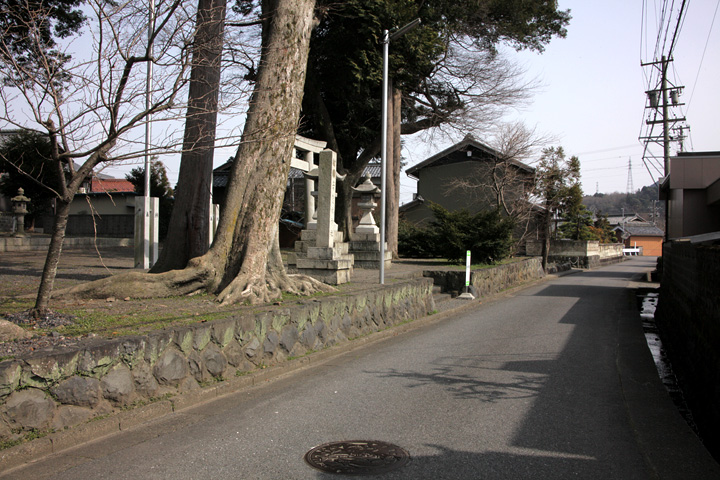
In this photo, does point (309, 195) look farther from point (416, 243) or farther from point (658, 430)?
point (658, 430)

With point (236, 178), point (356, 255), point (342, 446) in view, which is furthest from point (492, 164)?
point (342, 446)

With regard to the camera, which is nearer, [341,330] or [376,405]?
[376,405]

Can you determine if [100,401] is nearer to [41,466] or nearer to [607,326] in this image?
[41,466]

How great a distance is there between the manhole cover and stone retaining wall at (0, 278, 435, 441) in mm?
2079

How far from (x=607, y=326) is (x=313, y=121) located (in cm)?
1596

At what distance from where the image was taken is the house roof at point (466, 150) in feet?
116

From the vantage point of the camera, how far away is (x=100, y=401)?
5.23 meters

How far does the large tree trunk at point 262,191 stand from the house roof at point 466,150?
24.7m

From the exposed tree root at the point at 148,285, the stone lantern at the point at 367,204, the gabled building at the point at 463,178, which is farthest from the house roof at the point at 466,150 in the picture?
the exposed tree root at the point at 148,285

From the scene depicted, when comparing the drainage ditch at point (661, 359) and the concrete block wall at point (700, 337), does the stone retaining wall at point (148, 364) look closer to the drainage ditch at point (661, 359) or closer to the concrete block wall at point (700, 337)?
the drainage ditch at point (661, 359)

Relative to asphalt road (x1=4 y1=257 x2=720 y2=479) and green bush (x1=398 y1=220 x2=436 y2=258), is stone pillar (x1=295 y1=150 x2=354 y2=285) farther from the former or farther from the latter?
green bush (x1=398 y1=220 x2=436 y2=258)

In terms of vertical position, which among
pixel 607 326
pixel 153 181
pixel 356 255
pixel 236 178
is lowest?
pixel 607 326

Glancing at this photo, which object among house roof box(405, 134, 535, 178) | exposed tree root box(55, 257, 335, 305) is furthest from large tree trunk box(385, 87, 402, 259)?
exposed tree root box(55, 257, 335, 305)

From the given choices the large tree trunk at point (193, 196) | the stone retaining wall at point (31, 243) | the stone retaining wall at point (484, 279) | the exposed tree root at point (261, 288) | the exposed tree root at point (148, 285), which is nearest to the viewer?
the exposed tree root at point (148, 285)
